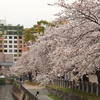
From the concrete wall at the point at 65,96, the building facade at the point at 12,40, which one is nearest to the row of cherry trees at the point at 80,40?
the concrete wall at the point at 65,96

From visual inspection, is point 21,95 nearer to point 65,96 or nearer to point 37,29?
point 37,29

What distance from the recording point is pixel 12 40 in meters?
111

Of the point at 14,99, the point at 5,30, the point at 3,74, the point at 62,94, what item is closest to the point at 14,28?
the point at 5,30

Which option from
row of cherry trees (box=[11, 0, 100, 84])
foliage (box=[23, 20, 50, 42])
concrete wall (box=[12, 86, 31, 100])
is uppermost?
foliage (box=[23, 20, 50, 42])

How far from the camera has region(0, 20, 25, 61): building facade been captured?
11000 centimetres

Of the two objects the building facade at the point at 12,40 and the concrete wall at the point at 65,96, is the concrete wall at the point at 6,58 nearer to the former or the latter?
the building facade at the point at 12,40

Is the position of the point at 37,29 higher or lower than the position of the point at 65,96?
higher

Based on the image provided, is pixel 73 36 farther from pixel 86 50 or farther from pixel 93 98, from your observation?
pixel 93 98

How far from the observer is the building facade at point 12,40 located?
361ft

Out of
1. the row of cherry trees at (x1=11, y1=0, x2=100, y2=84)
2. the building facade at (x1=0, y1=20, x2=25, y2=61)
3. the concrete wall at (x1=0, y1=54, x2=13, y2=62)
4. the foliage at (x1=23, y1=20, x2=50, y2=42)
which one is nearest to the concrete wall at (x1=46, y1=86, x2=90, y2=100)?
the row of cherry trees at (x1=11, y1=0, x2=100, y2=84)

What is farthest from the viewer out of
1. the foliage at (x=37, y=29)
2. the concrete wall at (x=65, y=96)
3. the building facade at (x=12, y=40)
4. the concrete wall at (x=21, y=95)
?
the building facade at (x=12, y=40)

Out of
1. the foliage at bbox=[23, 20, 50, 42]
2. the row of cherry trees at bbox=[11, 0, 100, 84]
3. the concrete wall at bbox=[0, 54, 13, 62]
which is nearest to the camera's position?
the row of cherry trees at bbox=[11, 0, 100, 84]

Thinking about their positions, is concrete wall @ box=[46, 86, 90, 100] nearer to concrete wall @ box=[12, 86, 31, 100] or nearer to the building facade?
concrete wall @ box=[12, 86, 31, 100]

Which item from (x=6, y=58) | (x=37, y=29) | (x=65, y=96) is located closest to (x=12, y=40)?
(x=6, y=58)
